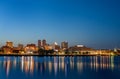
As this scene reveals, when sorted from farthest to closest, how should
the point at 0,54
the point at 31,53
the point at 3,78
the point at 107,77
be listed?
the point at 31,53, the point at 0,54, the point at 107,77, the point at 3,78

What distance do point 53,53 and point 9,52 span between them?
112 feet

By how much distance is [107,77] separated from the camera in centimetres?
3192

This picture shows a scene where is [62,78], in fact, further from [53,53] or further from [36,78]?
[53,53]

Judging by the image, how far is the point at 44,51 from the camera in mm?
193250

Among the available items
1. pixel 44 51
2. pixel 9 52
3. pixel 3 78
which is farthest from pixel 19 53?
pixel 3 78

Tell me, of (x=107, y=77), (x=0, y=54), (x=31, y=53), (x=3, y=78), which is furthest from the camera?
(x=31, y=53)

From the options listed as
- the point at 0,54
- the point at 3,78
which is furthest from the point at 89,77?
the point at 0,54

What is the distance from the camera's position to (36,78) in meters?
30.1

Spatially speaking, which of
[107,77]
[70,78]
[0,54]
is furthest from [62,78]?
[0,54]

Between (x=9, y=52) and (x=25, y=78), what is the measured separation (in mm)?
167603

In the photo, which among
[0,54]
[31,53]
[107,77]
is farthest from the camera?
[31,53]

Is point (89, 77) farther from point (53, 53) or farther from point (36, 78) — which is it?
point (53, 53)

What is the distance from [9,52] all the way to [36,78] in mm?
167861

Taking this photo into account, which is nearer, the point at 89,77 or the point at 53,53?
the point at 89,77
